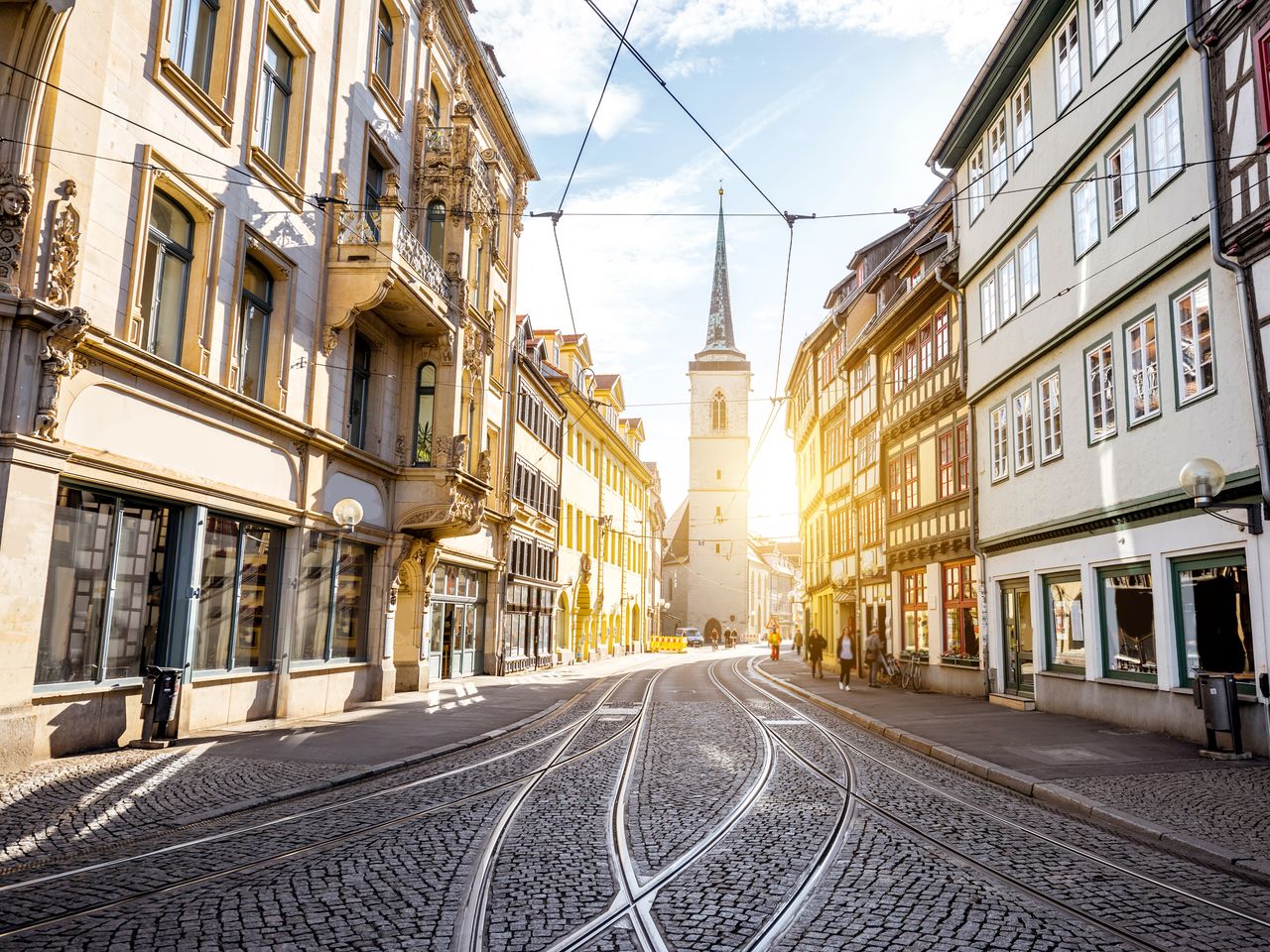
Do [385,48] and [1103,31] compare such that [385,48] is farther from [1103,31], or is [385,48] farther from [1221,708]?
[1221,708]

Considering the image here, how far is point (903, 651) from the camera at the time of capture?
1088 inches

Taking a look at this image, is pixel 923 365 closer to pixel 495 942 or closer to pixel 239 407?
pixel 239 407

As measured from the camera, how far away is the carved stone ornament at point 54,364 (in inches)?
403

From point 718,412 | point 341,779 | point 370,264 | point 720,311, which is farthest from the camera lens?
point 720,311

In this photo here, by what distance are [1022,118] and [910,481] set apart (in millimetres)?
10562

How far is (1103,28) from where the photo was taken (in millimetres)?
16062

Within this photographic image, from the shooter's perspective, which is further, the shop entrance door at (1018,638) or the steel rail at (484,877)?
the shop entrance door at (1018,638)

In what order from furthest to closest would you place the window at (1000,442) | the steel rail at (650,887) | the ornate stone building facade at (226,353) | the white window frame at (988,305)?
1. the white window frame at (988,305)
2. the window at (1000,442)
3. the ornate stone building facade at (226,353)
4. the steel rail at (650,887)

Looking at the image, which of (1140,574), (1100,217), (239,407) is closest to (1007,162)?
(1100,217)

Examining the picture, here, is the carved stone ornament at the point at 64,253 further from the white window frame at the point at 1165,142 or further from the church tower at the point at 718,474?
the church tower at the point at 718,474

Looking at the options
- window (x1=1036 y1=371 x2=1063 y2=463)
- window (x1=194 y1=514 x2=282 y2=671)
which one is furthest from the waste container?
window (x1=194 y1=514 x2=282 y2=671)

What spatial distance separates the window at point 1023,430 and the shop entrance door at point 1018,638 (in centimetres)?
251

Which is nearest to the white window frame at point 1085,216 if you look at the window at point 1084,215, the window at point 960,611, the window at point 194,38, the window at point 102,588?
the window at point 1084,215

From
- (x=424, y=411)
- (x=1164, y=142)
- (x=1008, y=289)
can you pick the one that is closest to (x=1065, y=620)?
(x=1008, y=289)
